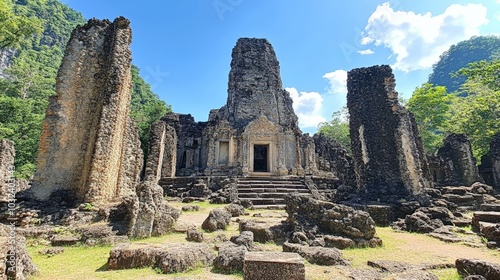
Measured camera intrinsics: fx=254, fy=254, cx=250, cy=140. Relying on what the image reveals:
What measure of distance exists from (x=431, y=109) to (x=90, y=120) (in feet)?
118

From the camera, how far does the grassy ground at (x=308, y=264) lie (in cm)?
Result: 346

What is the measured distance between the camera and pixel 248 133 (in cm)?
2109

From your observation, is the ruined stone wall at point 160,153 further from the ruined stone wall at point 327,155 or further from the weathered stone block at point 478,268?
the weathered stone block at point 478,268

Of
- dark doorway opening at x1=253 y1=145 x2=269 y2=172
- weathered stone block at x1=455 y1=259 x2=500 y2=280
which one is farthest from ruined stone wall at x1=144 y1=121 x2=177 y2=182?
weathered stone block at x1=455 y1=259 x2=500 y2=280

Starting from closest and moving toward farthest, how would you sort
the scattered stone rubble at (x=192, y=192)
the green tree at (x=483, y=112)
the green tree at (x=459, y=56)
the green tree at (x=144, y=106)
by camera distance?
1. the scattered stone rubble at (x=192, y=192)
2. the green tree at (x=483, y=112)
3. the green tree at (x=144, y=106)
4. the green tree at (x=459, y=56)

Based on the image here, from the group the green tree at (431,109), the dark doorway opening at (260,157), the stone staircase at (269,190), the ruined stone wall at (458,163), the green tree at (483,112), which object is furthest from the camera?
the green tree at (431,109)

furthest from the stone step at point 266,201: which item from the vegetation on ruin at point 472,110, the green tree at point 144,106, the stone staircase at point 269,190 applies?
the vegetation on ruin at point 472,110

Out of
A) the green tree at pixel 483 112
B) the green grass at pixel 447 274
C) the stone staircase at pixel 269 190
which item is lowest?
the green grass at pixel 447 274

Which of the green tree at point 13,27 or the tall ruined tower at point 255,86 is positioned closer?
the green tree at point 13,27

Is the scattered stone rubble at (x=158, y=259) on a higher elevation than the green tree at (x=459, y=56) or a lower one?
lower

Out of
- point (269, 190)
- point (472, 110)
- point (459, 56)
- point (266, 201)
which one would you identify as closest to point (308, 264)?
point (266, 201)

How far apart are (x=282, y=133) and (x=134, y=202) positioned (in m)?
16.6

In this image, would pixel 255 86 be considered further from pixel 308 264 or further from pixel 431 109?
pixel 431 109

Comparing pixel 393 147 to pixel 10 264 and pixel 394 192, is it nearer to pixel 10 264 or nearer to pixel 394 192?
pixel 394 192
